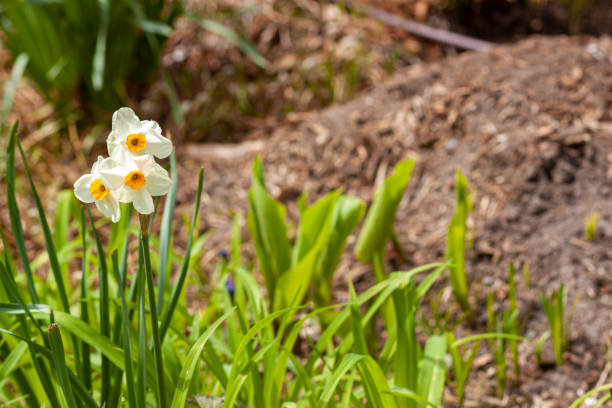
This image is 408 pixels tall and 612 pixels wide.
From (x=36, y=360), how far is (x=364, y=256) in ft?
2.99

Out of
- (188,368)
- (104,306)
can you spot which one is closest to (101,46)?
(104,306)

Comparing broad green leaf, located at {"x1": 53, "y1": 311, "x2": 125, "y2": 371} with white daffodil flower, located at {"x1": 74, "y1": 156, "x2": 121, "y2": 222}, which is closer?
white daffodil flower, located at {"x1": 74, "y1": 156, "x2": 121, "y2": 222}

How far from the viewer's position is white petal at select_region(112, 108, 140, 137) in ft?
2.44

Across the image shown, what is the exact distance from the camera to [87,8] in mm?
2543

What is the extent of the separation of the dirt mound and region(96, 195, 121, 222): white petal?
111 cm

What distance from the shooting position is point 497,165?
1998mm

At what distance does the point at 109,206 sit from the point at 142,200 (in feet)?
0.18

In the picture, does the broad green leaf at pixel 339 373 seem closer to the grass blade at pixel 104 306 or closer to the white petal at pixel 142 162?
the grass blade at pixel 104 306

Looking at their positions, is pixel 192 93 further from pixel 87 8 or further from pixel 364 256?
pixel 364 256

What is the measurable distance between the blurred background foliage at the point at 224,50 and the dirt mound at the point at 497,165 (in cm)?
30

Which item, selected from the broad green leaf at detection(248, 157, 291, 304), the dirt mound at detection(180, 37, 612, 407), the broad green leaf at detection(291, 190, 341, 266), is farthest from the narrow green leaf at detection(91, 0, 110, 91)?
the broad green leaf at detection(291, 190, 341, 266)

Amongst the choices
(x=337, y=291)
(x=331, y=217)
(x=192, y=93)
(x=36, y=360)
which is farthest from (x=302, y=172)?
(x=36, y=360)

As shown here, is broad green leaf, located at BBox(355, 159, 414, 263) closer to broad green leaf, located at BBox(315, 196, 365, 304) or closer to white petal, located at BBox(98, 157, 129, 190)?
broad green leaf, located at BBox(315, 196, 365, 304)

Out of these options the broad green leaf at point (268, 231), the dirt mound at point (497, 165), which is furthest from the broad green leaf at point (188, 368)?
the dirt mound at point (497, 165)
